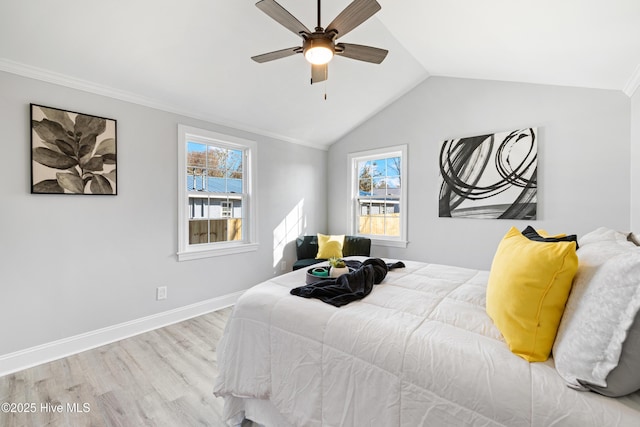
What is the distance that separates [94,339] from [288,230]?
2567mm

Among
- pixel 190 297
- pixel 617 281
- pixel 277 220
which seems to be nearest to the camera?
pixel 617 281

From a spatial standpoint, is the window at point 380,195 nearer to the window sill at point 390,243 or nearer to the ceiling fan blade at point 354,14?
the window sill at point 390,243

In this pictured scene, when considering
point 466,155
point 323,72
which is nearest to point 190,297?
point 323,72

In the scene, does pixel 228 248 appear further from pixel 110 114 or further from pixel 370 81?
pixel 370 81

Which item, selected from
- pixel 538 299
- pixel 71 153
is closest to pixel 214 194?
pixel 71 153

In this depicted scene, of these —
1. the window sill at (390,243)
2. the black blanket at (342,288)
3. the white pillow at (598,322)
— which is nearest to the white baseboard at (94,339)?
the black blanket at (342,288)

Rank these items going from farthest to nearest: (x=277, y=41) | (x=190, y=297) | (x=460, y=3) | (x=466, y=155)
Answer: (x=466, y=155)
(x=190, y=297)
(x=277, y=41)
(x=460, y=3)

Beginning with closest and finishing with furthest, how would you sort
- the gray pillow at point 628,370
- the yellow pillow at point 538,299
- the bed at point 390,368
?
1. the gray pillow at point 628,370
2. the bed at point 390,368
3. the yellow pillow at point 538,299

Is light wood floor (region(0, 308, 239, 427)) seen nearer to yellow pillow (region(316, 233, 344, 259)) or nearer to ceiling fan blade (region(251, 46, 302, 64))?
yellow pillow (region(316, 233, 344, 259))

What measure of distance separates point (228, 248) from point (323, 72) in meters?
2.44

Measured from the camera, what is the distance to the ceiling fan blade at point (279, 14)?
1.62 metres

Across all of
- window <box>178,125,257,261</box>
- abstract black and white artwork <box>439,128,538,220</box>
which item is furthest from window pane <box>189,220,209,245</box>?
abstract black and white artwork <box>439,128,538,220</box>

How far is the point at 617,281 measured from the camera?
813 mm

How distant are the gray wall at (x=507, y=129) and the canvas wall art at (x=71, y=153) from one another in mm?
3312
